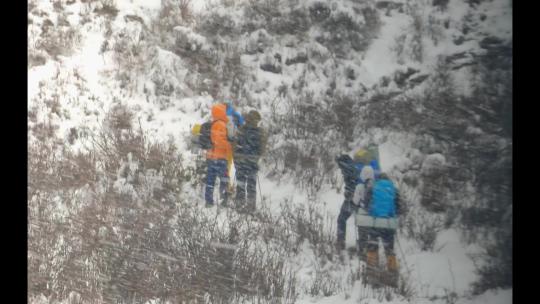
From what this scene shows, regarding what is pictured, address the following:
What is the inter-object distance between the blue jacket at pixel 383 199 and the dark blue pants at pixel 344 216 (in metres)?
0.09

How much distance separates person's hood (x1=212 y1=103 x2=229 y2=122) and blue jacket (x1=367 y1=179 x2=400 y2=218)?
850 mm

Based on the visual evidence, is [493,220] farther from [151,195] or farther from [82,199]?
[82,199]

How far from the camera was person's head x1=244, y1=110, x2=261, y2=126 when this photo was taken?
3115 millimetres

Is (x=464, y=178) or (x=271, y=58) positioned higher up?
(x=271, y=58)

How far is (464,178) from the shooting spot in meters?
2.87

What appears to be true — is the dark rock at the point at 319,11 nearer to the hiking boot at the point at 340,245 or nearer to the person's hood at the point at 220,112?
the person's hood at the point at 220,112

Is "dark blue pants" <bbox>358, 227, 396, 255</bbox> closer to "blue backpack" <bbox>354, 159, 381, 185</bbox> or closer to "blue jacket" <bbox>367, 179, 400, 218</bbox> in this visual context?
"blue jacket" <bbox>367, 179, 400, 218</bbox>

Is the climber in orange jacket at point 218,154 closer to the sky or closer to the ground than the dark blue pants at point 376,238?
closer to the sky

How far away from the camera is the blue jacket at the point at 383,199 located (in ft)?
9.64

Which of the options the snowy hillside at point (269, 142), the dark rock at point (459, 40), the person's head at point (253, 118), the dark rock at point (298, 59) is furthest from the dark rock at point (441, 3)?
the person's head at point (253, 118)
